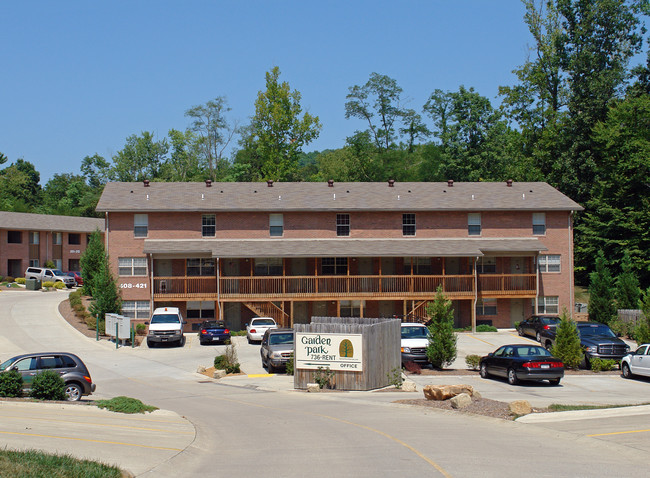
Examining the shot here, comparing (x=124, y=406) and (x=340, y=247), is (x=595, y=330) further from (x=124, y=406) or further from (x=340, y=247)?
(x=124, y=406)

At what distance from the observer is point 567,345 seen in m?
29.2

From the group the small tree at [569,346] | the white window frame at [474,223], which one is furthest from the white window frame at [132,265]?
the small tree at [569,346]

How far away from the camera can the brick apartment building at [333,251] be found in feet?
139

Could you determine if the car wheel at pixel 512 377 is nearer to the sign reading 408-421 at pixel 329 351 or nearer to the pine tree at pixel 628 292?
the sign reading 408-421 at pixel 329 351

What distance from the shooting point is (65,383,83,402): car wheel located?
821 inches

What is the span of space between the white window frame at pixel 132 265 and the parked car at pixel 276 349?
50.3 ft

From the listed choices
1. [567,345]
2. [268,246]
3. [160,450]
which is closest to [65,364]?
[160,450]

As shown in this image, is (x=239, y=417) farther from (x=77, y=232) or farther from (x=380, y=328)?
(x=77, y=232)

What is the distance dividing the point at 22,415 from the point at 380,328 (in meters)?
12.2

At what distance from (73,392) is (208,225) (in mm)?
24492

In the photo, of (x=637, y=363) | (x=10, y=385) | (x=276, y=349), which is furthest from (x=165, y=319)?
(x=637, y=363)

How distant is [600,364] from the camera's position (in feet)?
95.9

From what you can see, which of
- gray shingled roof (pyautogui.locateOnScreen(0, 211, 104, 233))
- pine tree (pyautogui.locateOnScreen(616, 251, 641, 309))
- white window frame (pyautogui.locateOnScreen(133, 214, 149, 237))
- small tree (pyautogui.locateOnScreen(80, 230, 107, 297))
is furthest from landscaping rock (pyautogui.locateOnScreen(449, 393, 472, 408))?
gray shingled roof (pyautogui.locateOnScreen(0, 211, 104, 233))

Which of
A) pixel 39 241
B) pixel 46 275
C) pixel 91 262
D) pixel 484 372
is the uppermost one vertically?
pixel 39 241
